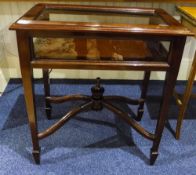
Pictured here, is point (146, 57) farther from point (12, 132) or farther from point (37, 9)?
point (12, 132)

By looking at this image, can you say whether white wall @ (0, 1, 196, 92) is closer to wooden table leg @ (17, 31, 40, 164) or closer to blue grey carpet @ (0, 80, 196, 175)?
blue grey carpet @ (0, 80, 196, 175)

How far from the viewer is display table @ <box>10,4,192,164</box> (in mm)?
839

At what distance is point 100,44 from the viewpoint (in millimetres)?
1049

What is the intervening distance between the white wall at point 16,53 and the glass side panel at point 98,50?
0.64 m

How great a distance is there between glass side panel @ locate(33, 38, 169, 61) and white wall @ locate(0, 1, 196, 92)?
638mm

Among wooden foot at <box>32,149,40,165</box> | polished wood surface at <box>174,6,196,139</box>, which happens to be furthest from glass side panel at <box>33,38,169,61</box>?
wooden foot at <box>32,149,40,165</box>

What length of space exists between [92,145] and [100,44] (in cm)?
55

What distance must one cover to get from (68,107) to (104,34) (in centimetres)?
83

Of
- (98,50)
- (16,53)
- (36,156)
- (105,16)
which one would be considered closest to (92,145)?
(36,156)

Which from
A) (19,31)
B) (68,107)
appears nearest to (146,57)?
(19,31)

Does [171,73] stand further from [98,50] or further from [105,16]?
[105,16]

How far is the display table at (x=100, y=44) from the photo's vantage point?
0.84 meters

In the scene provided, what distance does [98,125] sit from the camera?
1.43 metres

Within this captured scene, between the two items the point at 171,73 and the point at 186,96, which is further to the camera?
the point at 186,96
